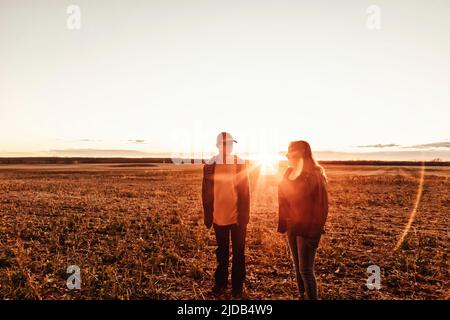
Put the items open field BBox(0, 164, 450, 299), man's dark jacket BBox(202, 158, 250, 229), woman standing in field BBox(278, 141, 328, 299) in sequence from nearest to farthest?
woman standing in field BBox(278, 141, 328, 299) < man's dark jacket BBox(202, 158, 250, 229) < open field BBox(0, 164, 450, 299)

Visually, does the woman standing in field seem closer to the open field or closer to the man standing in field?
the open field

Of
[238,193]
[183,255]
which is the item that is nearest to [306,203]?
[238,193]

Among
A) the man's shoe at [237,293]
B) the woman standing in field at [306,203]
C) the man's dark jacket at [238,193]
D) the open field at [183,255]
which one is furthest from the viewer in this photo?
the open field at [183,255]

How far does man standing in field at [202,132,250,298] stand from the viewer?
6359mm

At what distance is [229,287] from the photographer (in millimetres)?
7191

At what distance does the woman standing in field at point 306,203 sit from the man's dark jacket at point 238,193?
0.95 metres

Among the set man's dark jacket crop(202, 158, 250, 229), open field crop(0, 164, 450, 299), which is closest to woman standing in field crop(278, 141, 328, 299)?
open field crop(0, 164, 450, 299)

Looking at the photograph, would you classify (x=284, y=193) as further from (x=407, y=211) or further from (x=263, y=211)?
(x=407, y=211)

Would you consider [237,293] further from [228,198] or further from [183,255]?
[183,255]

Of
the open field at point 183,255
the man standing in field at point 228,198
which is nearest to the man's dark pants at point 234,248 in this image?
the man standing in field at point 228,198

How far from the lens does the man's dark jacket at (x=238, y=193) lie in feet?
20.8

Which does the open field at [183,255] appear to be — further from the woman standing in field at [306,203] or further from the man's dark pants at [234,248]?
the woman standing in field at [306,203]
